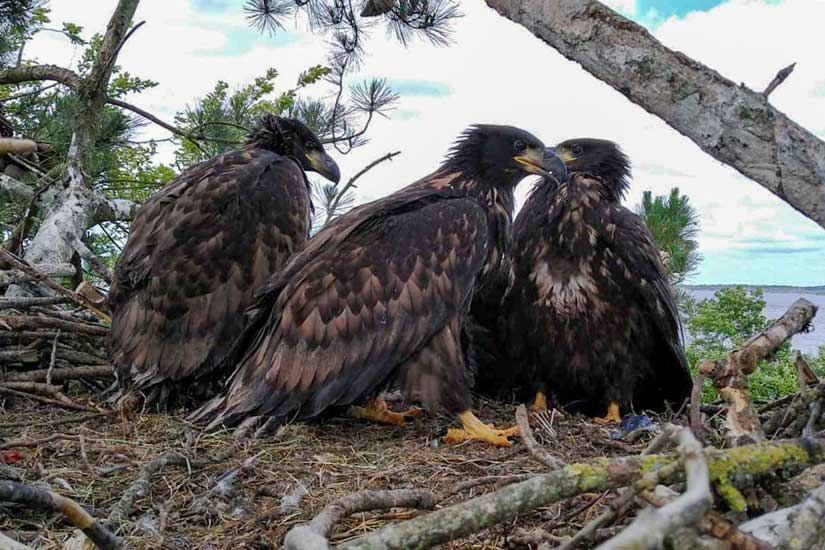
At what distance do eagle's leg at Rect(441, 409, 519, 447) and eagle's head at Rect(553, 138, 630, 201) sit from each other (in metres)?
1.65

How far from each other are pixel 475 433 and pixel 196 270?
171 cm

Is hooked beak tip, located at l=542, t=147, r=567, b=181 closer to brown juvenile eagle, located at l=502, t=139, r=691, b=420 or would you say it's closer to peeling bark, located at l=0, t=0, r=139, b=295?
brown juvenile eagle, located at l=502, t=139, r=691, b=420

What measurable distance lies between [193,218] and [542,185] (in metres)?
2.03

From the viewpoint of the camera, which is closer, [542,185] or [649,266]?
[649,266]

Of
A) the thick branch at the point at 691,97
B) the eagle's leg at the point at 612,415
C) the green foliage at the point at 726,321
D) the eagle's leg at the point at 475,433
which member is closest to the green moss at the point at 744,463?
the thick branch at the point at 691,97

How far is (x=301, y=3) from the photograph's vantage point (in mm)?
7293

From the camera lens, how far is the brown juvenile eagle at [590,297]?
15.3ft

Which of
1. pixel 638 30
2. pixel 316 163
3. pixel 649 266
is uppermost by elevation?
pixel 638 30

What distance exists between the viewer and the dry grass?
8.59ft

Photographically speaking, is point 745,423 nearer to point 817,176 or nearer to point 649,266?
point 817,176

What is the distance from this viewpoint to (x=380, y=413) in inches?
177

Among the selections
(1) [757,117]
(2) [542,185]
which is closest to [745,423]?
(1) [757,117]

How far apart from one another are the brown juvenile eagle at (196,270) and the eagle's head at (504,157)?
1.01 meters

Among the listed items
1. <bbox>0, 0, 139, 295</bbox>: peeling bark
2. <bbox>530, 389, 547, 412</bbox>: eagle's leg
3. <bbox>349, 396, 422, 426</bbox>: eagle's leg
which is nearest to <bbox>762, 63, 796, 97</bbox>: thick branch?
<bbox>349, 396, 422, 426</bbox>: eagle's leg
